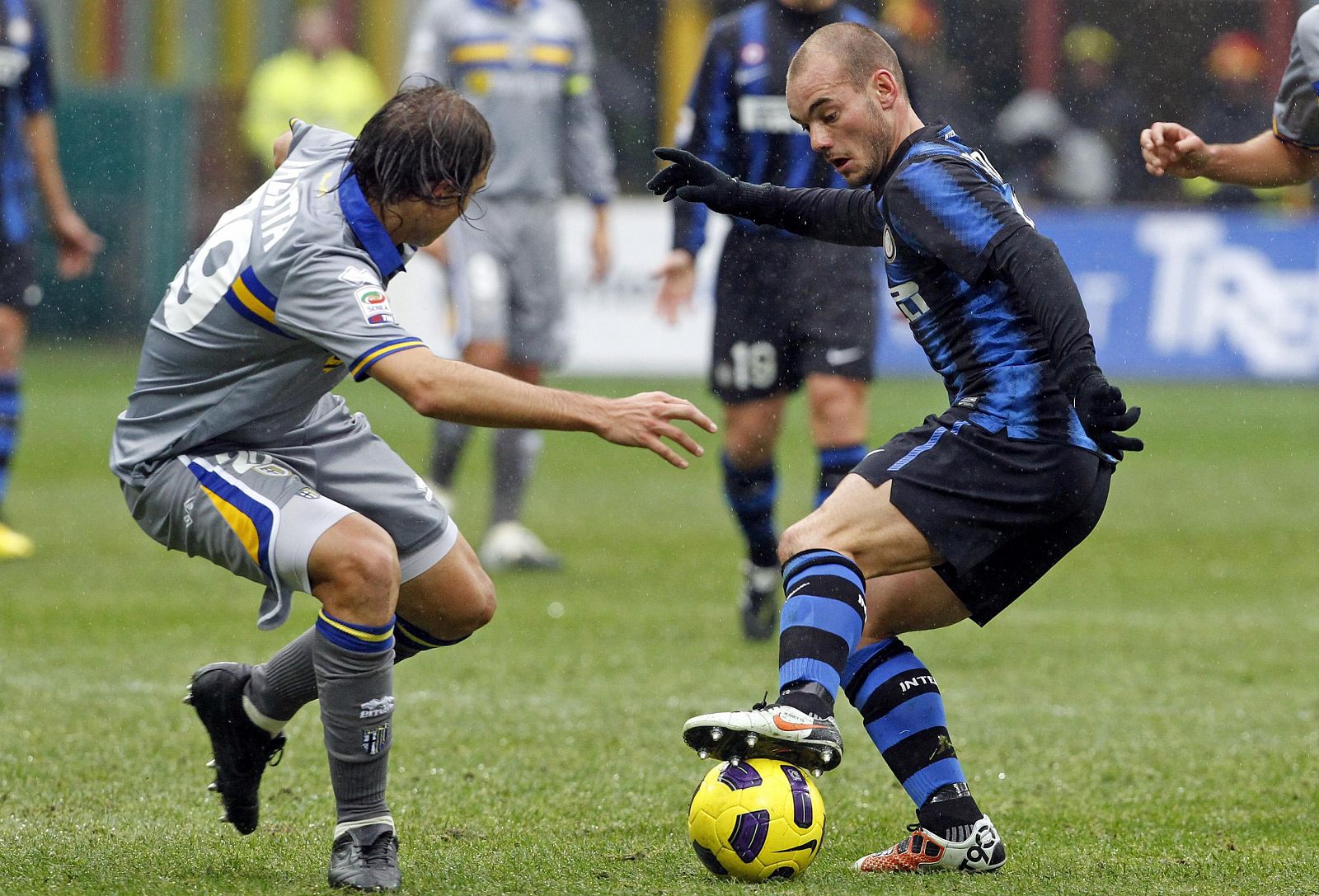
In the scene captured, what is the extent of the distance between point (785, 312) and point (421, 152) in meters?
2.91

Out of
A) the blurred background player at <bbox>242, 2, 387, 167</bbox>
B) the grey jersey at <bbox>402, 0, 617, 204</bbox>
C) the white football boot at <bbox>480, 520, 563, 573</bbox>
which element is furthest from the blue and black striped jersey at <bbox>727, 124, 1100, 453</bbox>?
the blurred background player at <bbox>242, 2, 387, 167</bbox>

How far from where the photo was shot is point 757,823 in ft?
11.7

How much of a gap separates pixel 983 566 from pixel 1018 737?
1.45 meters

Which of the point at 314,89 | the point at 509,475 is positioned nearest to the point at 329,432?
the point at 509,475

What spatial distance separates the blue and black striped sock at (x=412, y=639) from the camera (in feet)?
13.5

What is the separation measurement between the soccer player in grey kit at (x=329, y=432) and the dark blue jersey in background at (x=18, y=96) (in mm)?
4612

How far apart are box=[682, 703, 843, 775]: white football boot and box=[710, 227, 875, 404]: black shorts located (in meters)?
2.95

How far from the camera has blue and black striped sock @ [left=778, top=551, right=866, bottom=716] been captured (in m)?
3.53

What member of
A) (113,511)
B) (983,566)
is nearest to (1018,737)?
(983,566)

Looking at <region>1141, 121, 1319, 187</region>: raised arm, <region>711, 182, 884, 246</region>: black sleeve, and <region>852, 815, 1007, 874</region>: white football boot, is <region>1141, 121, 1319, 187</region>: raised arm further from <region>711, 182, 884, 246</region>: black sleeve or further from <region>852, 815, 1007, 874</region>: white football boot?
<region>852, 815, 1007, 874</region>: white football boot

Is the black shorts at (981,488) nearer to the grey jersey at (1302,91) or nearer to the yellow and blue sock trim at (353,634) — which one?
the yellow and blue sock trim at (353,634)

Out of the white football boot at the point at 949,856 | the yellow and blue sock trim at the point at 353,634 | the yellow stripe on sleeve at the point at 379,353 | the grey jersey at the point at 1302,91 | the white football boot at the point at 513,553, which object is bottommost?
the white football boot at the point at 513,553

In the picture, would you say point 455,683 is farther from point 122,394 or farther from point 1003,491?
point 122,394

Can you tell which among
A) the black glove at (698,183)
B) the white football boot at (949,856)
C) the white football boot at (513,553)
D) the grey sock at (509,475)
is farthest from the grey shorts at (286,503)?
the grey sock at (509,475)
